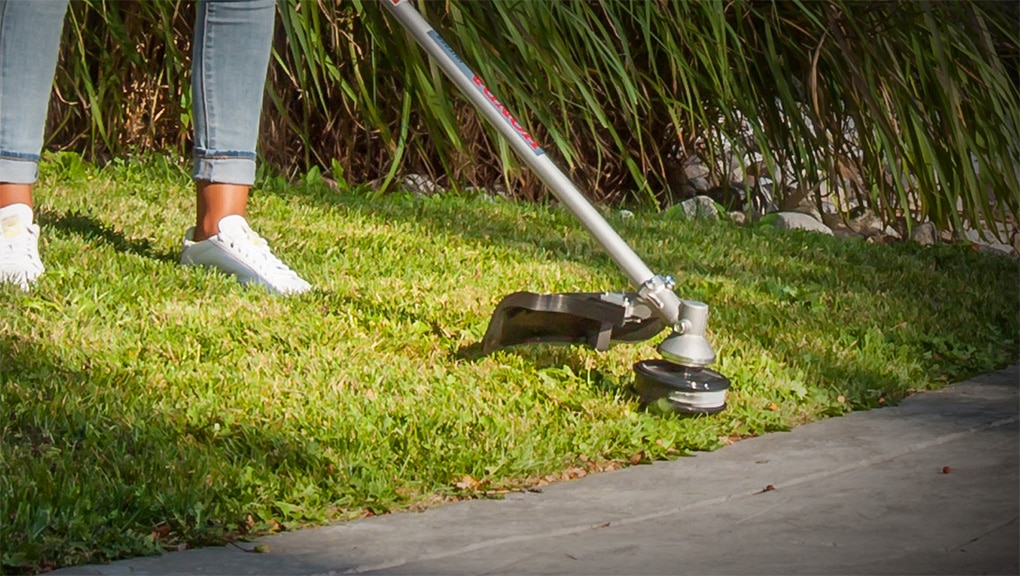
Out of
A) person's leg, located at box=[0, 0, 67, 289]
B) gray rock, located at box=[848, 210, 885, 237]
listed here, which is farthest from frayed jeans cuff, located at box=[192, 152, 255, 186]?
gray rock, located at box=[848, 210, 885, 237]

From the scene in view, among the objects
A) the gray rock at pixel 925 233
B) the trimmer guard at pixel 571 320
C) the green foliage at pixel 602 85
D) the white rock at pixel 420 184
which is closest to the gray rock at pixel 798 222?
the green foliage at pixel 602 85

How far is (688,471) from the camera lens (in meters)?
2.29

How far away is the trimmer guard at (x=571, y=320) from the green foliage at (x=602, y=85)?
1734 millimetres

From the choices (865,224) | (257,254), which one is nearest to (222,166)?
(257,254)

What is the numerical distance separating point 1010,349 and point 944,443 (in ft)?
3.51

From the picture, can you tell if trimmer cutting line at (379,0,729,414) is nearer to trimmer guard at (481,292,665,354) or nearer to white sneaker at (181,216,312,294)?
trimmer guard at (481,292,665,354)

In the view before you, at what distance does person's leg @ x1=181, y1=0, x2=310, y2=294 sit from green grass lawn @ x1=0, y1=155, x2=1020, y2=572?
82mm

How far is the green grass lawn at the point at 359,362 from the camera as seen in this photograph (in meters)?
2.05

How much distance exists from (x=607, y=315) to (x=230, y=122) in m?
1.14

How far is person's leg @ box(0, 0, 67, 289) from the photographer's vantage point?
3.01m

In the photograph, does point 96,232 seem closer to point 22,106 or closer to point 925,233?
point 22,106

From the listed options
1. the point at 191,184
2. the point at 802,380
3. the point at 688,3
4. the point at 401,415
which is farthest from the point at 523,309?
the point at 688,3

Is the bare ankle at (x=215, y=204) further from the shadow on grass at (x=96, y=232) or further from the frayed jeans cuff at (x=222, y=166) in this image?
the shadow on grass at (x=96, y=232)

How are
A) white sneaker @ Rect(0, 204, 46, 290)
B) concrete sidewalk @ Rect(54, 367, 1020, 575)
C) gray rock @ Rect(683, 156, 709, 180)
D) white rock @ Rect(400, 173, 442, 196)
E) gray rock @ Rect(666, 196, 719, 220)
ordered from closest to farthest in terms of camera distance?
concrete sidewalk @ Rect(54, 367, 1020, 575) < white sneaker @ Rect(0, 204, 46, 290) < gray rock @ Rect(666, 196, 719, 220) < white rock @ Rect(400, 173, 442, 196) < gray rock @ Rect(683, 156, 709, 180)
